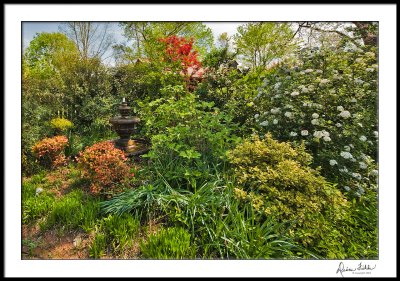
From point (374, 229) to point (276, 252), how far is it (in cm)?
126

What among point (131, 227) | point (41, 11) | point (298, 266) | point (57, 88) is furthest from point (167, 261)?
point (57, 88)

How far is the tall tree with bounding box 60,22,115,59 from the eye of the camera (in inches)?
159

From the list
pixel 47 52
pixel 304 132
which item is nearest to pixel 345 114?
pixel 304 132

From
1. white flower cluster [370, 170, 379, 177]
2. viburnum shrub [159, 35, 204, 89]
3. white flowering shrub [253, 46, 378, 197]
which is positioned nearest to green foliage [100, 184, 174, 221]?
white flowering shrub [253, 46, 378, 197]

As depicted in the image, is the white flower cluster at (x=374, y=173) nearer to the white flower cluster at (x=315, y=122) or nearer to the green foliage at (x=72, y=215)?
the white flower cluster at (x=315, y=122)

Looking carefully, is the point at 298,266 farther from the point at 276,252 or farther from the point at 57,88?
the point at 57,88

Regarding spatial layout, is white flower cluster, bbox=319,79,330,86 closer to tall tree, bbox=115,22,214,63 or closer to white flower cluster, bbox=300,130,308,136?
white flower cluster, bbox=300,130,308,136

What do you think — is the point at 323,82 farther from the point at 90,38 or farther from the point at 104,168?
the point at 90,38

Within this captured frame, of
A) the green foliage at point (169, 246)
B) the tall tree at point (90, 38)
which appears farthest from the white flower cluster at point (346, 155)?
the tall tree at point (90, 38)

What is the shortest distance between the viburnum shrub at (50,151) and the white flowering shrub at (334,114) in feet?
11.5

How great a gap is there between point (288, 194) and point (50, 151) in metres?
3.81

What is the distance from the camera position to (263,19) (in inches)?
105

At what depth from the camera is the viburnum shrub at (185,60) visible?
5864mm

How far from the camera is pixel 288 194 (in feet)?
8.32
